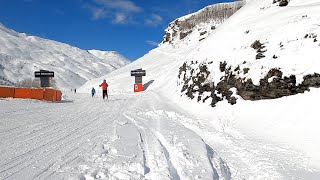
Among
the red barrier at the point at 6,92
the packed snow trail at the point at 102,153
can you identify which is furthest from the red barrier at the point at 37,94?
the packed snow trail at the point at 102,153

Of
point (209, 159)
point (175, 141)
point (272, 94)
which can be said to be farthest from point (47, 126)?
point (272, 94)

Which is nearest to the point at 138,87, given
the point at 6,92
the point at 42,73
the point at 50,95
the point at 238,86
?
the point at 42,73

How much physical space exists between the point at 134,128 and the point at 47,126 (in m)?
2.71

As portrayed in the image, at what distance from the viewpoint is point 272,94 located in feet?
37.6

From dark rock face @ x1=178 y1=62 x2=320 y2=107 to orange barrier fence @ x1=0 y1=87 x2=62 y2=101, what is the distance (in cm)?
1056

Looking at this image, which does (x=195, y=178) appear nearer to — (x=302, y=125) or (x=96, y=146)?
(x=96, y=146)

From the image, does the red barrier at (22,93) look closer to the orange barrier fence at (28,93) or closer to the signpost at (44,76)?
the orange barrier fence at (28,93)

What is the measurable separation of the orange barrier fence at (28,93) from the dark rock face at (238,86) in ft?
34.7

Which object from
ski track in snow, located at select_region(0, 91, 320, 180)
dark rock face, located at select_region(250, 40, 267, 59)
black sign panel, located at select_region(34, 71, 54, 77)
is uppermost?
black sign panel, located at select_region(34, 71, 54, 77)

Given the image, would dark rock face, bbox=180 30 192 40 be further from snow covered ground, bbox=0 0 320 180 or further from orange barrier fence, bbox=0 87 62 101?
snow covered ground, bbox=0 0 320 180

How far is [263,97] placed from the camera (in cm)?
1187

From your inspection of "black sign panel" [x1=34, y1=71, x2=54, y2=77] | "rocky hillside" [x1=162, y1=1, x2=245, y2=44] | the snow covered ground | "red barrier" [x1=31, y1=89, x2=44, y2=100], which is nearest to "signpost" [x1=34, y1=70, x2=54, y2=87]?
"black sign panel" [x1=34, y1=71, x2=54, y2=77]

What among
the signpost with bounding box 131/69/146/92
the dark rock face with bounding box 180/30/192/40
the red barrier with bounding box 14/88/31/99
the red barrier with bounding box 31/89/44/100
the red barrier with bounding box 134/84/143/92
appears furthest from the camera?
the dark rock face with bounding box 180/30/192/40

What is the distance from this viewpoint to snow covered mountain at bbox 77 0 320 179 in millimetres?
7139
